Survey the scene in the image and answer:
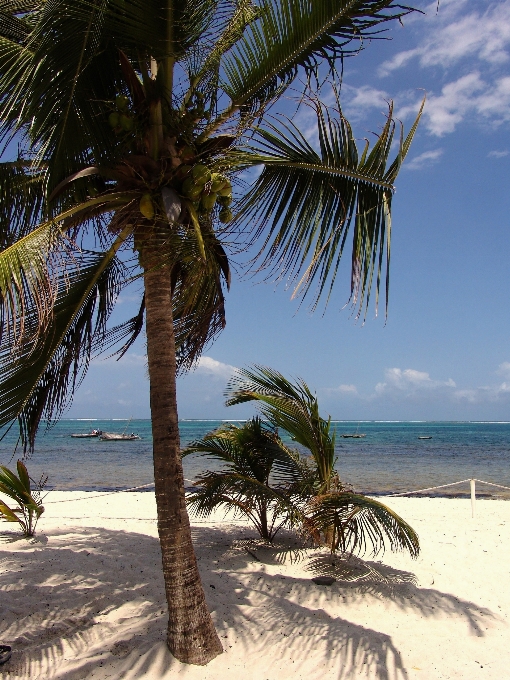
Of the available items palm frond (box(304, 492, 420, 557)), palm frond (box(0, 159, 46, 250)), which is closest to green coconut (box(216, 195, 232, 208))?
palm frond (box(0, 159, 46, 250))

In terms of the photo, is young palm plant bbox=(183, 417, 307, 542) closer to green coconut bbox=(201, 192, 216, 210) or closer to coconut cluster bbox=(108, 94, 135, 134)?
green coconut bbox=(201, 192, 216, 210)

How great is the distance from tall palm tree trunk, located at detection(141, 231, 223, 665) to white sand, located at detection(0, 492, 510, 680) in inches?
6.3

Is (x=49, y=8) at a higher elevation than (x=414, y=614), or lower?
higher

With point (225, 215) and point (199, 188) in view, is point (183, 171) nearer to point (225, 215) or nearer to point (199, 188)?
point (199, 188)

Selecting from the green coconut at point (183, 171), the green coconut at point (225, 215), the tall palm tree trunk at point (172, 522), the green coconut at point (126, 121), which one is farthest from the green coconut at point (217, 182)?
the green coconut at point (126, 121)

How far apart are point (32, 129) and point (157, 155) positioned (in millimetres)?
859

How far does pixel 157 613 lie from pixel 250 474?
7.40ft

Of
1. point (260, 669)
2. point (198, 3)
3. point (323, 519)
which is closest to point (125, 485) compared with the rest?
point (323, 519)

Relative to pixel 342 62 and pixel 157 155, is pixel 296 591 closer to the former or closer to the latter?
pixel 157 155

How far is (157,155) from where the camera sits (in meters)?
3.71

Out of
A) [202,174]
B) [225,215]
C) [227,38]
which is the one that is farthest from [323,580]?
[227,38]

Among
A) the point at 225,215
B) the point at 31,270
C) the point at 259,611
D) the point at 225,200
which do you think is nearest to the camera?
the point at 31,270

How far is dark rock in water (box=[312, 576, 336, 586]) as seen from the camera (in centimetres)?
548

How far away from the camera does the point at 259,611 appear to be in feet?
15.6
